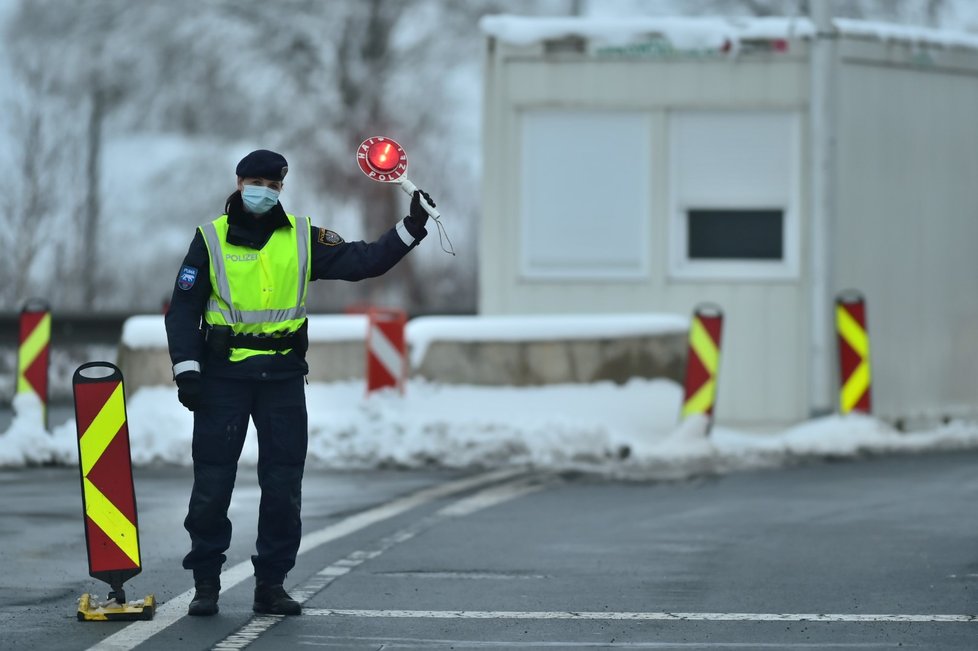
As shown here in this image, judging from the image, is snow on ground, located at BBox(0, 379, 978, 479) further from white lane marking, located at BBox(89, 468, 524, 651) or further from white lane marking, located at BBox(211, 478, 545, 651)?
white lane marking, located at BBox(211, 478, 545, 651)

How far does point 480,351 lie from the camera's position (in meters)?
15.1

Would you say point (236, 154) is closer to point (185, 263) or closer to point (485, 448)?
point (485, 448)

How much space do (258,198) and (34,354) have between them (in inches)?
285

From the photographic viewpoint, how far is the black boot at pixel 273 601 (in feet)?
25.2

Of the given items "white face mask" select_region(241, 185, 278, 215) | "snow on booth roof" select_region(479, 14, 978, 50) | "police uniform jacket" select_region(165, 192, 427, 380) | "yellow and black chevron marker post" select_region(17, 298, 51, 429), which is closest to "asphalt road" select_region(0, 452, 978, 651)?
"police uniform jacket" select_region(165, 192, 427, 380)

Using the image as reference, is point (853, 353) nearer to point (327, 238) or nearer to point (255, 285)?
point (327, 238)

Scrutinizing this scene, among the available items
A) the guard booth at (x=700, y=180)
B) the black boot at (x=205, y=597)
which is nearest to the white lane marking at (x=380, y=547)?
the black boot at (x=205, y=597)

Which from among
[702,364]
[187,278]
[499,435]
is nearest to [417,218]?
[187,278]

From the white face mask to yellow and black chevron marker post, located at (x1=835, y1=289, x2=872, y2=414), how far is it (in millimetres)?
9167

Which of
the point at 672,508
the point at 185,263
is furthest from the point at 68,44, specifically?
the point at 185,263

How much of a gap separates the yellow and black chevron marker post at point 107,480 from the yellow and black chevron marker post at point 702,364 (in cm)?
795

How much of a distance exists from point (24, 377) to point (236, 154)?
27.4 m

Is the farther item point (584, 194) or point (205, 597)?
point (584, 194)

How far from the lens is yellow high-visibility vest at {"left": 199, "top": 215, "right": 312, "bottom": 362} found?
7.78 meters
